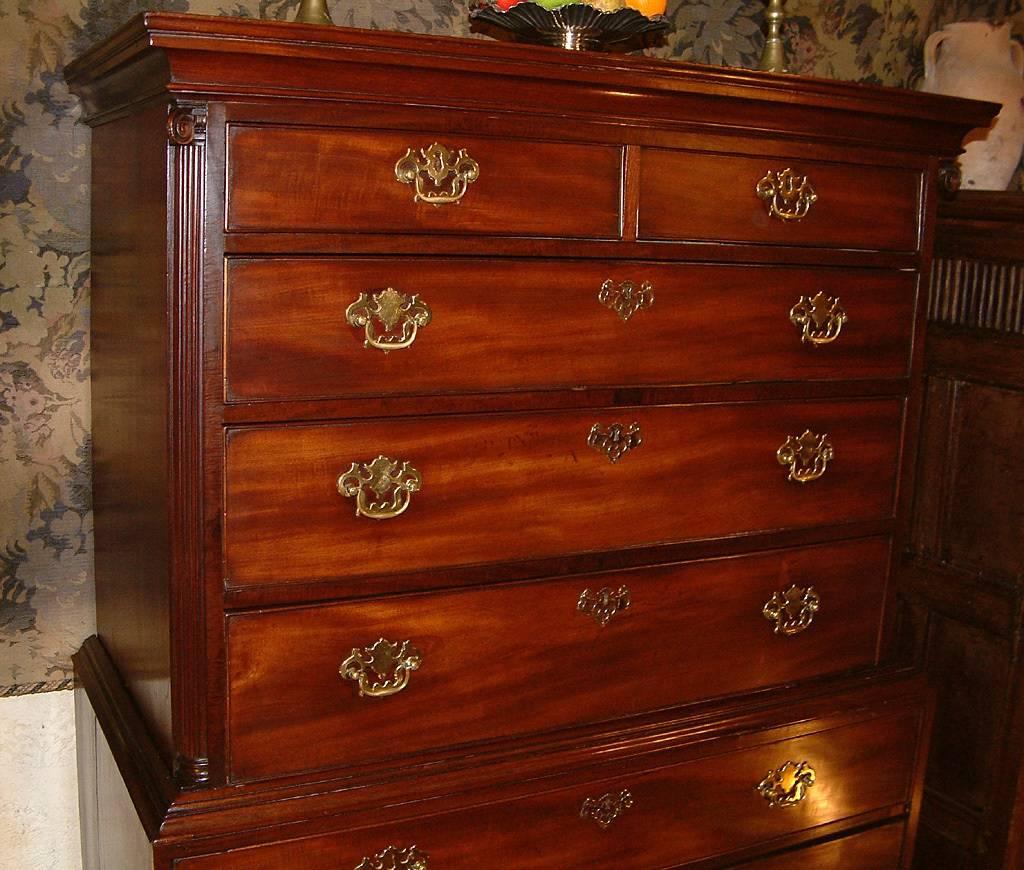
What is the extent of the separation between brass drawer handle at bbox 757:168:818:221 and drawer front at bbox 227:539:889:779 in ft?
1.87

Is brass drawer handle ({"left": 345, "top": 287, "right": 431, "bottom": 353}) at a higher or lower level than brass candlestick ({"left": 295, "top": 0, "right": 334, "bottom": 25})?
lower

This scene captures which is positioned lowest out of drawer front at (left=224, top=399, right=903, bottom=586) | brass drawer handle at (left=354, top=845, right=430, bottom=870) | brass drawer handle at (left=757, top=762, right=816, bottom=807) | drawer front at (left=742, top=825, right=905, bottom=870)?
drawer front at (left=742, top=825, right=905, bottom=870)

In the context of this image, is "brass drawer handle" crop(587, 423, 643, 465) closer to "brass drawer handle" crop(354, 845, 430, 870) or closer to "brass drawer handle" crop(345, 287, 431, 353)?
"brass drawer handle" crop(345, 287, 431, 353)

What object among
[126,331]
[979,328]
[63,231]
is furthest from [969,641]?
[63,231]

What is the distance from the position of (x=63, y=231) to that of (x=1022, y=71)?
2.04m

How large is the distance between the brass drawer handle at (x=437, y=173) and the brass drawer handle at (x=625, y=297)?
0.27 m

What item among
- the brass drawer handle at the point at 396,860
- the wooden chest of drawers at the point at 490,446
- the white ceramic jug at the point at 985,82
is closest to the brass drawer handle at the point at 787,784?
the wooden chest of drawers at the point at 490,446

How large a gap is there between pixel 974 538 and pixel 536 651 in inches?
41.7

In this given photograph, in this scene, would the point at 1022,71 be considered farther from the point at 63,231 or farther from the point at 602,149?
the point at 63,231

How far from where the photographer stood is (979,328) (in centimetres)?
222

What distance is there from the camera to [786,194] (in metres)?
1.78

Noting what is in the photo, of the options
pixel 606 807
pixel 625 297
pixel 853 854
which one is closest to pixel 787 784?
pixel 853 854

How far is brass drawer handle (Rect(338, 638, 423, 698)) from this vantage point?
1548mm

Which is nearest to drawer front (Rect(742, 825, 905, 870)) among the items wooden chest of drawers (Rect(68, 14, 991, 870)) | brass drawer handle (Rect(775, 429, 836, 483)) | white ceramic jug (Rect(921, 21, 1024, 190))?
wooden chest of drawers (Rect(68, 14, 991, 870))
